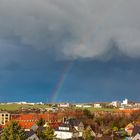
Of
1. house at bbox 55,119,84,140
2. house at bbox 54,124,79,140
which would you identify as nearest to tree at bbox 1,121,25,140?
house at bbox 55,119,84,140

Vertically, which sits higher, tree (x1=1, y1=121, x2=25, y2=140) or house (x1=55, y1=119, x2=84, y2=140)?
house (x1=55, y1=119, x2=84, y2=140)

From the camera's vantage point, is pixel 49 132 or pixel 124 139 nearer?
pixel 49 132

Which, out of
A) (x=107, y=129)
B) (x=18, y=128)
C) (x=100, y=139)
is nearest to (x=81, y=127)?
(x=107, y=129)

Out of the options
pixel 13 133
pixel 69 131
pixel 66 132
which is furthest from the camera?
pixel 69 131

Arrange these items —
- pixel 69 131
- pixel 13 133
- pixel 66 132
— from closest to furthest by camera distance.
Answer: pixel 13 133, pixel 66 132, pixel 69 131

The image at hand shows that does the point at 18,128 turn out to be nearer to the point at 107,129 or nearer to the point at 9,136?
the point at 9,136

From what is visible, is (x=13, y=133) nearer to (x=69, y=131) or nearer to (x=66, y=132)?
(x=66, y=132)

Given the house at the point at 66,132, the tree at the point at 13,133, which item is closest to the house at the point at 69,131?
the house at the point at 66,132

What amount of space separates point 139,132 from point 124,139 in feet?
10.9

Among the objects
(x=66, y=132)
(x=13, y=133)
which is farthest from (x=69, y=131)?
(x=13, y=133)

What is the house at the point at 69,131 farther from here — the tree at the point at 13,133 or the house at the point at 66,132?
the tree at the point at 13,133

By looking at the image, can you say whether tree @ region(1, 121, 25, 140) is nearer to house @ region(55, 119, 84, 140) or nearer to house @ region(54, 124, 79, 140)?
house @ region(55, 119, 84, 140)

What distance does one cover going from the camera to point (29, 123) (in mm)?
110938

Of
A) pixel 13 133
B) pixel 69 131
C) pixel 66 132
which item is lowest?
pixel 13 133
